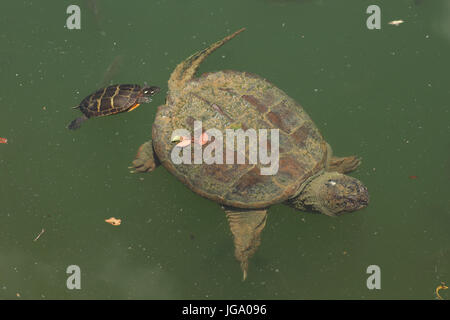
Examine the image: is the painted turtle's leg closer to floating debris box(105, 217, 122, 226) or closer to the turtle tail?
the turtle tail

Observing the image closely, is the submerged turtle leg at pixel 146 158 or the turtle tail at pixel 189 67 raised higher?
the turtle tail at pixel 189 67

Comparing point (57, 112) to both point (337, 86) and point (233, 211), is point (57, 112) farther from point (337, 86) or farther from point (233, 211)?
point (337, 86)

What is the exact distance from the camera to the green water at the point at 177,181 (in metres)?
5.30

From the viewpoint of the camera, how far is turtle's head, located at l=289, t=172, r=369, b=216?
14.9ft

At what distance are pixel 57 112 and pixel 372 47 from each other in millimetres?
4660

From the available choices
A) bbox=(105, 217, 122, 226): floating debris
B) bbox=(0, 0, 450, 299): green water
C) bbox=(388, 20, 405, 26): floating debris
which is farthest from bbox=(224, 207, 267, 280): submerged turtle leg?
bbox=(388, 20, 405, 26): floating debris

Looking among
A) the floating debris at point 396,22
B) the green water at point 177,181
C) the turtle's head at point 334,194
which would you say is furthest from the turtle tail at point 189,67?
the floating debris at point 396,22

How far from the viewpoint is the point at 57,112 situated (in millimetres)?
5617

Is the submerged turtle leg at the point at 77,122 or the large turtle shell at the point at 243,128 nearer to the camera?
the large turtle shell at the point at 243,128

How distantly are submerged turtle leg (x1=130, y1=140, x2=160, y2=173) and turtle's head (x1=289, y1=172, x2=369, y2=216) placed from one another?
1948 millimetres

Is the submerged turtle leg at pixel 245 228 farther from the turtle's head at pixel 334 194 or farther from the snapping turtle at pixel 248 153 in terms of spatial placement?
the turtle's head at pixel 334 194

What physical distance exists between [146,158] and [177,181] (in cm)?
52

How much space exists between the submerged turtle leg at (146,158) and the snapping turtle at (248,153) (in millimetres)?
348

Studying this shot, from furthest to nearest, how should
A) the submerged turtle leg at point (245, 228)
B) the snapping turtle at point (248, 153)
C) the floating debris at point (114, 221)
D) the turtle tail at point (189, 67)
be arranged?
the floating debris at point (114, 221)
the turtle tail at point (189, 67)
the submerged turtle leg at point (245, 228)
the snapping turtle at point (248, 153)
